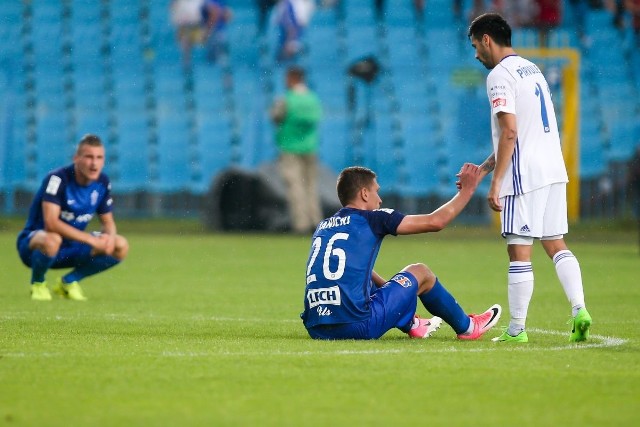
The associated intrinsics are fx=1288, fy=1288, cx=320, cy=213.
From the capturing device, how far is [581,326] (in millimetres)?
8000

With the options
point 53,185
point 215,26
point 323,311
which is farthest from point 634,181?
point 323,311

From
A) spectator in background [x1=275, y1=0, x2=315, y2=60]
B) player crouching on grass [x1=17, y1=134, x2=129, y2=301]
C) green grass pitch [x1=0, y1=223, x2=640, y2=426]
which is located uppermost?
spectator in background [x1=275, y1=0, x2=315, y2=60]

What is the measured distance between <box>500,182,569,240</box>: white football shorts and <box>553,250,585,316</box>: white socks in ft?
0.57

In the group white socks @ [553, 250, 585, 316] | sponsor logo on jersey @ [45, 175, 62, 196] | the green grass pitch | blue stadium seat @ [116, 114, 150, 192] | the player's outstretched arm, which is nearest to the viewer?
the green grass pitch

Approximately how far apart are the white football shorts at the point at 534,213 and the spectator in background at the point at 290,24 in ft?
68.5

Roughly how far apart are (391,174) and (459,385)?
21401 millimetres

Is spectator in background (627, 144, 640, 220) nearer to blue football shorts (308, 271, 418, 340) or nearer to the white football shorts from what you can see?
the white football shorts

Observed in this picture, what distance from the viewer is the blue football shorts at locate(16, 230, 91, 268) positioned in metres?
12.2

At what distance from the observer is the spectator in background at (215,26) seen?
29.2 m

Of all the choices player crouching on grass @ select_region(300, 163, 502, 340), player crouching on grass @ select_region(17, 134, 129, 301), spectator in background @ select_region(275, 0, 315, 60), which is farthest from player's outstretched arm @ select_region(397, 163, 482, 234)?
spectator in background @ select_region(275, 0, 315, 60)

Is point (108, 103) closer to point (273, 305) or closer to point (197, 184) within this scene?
point (197, 184)

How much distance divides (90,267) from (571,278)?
567cm

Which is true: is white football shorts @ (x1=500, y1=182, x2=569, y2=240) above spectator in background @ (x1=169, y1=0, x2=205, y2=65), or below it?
below

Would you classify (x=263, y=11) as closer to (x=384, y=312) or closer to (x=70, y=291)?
(x=70, y=291)
